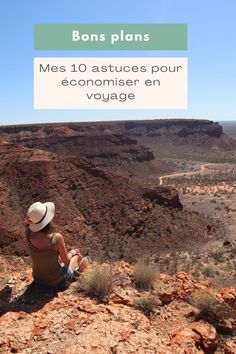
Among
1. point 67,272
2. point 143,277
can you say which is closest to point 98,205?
point 143,277

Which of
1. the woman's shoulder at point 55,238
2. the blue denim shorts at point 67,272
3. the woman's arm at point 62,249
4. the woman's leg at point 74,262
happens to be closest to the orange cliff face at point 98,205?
the woman's leg at point 74,262

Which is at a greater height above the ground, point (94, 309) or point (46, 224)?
point (46, 224)

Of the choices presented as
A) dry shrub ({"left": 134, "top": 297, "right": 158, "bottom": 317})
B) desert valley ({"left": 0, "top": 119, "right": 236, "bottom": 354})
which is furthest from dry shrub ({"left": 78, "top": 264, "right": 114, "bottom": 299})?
dry shrub ({"left": 134, "top": 297, "right": 158, "bottom": 317})

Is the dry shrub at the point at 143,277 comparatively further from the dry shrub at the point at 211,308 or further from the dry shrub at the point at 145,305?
the dry shrub at the point at 211,308

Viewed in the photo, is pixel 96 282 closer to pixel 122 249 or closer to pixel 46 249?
pixel 46 249

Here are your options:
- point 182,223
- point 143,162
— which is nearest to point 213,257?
point 182,223

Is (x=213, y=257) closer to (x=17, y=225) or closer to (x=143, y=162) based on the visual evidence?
(x=17, y=225)
